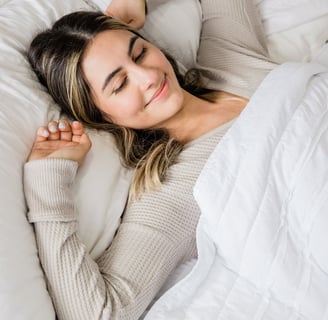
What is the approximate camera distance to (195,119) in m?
1.27

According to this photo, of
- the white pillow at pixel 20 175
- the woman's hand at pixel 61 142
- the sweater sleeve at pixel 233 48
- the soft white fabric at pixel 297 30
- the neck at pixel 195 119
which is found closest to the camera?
the white pillow at pixel 20 175

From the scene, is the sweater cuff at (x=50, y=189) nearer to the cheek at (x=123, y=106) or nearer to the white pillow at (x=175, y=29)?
the cheek at (x=123, y=106)

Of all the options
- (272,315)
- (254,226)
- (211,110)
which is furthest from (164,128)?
(272,315)

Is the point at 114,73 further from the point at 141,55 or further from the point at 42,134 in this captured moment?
the point at 42,134

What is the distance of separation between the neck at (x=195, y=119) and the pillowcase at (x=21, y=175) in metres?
0.19

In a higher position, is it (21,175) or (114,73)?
(114,73)

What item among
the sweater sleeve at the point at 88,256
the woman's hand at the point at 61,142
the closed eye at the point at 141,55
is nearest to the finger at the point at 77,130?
the woman's hand at the point at 61,142

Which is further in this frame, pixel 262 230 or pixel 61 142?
pixel 61 142

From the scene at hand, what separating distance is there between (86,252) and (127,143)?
0.32m

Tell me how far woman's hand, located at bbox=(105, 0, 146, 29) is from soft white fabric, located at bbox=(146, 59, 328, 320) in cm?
52

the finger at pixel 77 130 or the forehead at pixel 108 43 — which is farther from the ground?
the forehead at pixel 108 43

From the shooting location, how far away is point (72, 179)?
1.02 meters

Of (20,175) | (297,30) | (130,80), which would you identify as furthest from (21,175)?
(297,30)

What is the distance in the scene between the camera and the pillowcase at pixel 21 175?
0.85 metres
